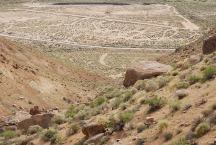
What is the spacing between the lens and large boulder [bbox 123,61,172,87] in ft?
71.9

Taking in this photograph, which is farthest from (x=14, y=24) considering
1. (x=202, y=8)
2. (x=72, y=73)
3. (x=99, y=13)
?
(x=72, y=73)

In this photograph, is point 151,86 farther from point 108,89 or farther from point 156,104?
point 108,89

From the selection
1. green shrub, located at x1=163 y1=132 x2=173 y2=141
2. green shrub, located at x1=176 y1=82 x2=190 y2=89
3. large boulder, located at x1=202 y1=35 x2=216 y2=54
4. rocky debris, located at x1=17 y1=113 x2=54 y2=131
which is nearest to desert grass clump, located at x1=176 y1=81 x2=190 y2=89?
green shrub, located at x1=176 y1=82 x2=190 y2=89

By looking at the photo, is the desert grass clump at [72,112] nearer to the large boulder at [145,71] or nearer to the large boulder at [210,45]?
the large boulder at [145,71]

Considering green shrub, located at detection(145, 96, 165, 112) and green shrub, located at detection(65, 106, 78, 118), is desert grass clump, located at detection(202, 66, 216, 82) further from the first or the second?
green shrub, located at detection(65, 106, 78, 118)

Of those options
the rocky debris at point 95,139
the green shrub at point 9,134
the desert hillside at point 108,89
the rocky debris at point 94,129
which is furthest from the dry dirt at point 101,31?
the rocky debris at point 95,139

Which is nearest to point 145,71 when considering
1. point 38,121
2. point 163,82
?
point 163,82

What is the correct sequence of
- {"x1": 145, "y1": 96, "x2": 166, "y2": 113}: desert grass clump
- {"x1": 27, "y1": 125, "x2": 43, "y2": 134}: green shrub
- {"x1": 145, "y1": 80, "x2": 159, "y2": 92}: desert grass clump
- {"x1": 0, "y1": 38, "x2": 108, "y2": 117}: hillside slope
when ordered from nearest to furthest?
{"x1": 145, "y1": 96, "x2": 166, "y2": 113}: desert grass clump
{"x1": 145, "y1": 80, "x2": 159, "y2": 92}: desert grass clump
{"x1": 27, "y1": 125, "x2": 43, "y2": 134}: green shrub
{"x1": 0, "y1": 38, "x2": 108, "y2": 117}: hillside slope

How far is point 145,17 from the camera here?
4862 inches

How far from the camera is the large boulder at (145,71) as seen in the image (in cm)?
2192

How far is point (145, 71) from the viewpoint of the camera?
22.3 meters

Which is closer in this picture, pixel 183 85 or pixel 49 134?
pixel 183 85

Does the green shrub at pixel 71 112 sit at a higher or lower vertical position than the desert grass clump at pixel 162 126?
lower

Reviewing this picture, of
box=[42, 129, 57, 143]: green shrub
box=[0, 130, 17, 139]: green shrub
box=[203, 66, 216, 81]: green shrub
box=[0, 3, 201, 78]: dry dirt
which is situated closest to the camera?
box=[203, 66, 216, 81]: green shrub
